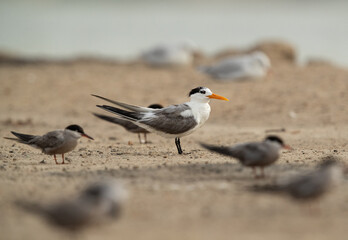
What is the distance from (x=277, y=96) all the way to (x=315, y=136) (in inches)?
132

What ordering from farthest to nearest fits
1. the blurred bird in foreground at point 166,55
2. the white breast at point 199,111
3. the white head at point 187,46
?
the white head at point 187,46 < the blurred bird in foreground at point 166,55 < the white breast at point 199,111

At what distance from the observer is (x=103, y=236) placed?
15.5 ft

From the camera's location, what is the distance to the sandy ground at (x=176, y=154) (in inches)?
194

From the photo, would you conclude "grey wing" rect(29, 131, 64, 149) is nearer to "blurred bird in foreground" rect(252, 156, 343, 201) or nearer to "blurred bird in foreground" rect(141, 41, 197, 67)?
"blurred bird in foreground" rect(252, 156, 343, 201)

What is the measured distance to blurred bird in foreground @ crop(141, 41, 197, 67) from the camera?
16.7m

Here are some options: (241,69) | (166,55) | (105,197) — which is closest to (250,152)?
(105,197)

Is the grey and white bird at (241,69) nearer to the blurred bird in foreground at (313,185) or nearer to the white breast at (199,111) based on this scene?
the white breast at (199,111)

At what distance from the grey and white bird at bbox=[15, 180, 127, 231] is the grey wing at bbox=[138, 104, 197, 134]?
11.5 ft

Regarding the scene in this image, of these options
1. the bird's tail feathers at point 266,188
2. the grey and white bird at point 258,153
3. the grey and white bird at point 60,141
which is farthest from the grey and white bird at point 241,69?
the bird's tail feathers at point 266,188

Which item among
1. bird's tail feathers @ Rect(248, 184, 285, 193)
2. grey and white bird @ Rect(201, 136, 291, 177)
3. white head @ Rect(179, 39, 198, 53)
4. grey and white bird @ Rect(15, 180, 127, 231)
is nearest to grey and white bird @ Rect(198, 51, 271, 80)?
white head @ Rect(179, 39, 198, 53)

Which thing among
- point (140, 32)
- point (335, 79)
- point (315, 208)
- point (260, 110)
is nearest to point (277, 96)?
point (260, 110)

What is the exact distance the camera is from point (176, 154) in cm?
816

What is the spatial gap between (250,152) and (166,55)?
10.8 meters

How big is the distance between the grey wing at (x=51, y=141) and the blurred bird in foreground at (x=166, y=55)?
30.9ft
